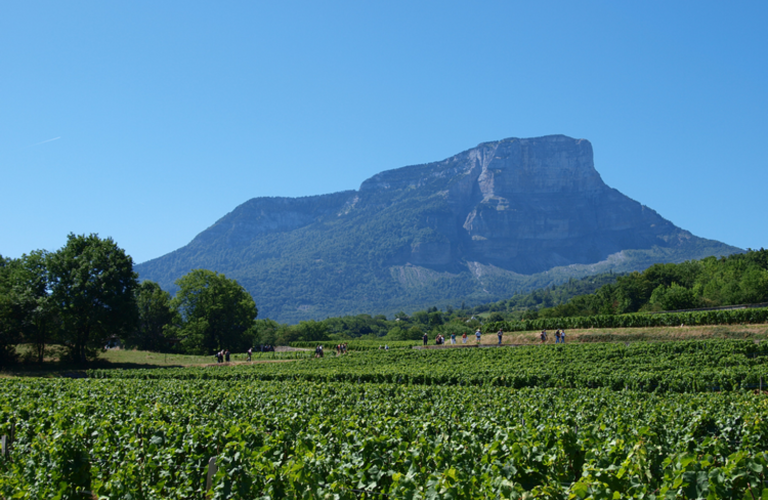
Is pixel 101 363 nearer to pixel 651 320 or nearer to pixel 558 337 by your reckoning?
pixel 558 337

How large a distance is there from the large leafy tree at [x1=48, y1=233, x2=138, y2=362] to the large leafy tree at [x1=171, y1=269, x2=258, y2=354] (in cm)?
1719

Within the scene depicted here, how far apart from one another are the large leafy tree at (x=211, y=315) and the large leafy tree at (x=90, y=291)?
1719 cm

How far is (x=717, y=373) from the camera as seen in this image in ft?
72.4

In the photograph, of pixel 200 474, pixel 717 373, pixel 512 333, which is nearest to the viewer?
pixel 200 474

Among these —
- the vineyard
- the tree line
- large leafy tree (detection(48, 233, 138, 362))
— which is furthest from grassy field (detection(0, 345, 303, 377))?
the vineyard

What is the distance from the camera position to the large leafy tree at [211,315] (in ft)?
215

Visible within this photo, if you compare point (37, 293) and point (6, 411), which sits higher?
point (37, 293)

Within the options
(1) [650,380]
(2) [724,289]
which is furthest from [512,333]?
(2) [724,289]

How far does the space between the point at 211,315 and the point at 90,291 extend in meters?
22.3

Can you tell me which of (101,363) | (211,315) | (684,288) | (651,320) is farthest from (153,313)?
(684,288)

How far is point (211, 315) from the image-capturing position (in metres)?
66.8

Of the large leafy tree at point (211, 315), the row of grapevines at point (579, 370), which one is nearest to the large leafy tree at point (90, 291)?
the row of grapevines at point (579, 370)

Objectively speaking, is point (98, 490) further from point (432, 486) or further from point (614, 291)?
point (614, 291)

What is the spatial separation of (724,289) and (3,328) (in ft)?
284
